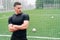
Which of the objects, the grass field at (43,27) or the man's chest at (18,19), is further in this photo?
the grass field at (43,27)

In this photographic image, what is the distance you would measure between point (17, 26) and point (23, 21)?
0.13 meters

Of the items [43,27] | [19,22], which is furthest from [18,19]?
[43,27]

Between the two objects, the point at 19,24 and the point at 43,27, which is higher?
the point at 19,24

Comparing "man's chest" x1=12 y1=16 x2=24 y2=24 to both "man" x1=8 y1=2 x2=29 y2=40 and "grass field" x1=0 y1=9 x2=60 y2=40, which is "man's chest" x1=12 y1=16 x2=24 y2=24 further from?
"grass field" x1=0 y1=9 x2=60 y2=40

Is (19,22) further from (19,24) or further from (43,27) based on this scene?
(43,27)

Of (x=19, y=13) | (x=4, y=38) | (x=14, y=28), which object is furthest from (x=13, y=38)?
(x=4, y=38)

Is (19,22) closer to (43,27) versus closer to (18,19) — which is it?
(18,19)

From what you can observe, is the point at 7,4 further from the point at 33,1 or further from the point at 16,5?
the point at 16,5

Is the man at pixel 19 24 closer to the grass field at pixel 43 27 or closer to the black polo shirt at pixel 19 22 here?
the black polo shirt at pixel 19 22

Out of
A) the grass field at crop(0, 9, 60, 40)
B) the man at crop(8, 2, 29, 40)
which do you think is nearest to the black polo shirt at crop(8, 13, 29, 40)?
the man at crop(8, 2, 29, 40)

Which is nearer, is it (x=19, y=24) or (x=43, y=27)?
(x=19, y=24)

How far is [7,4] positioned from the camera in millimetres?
9688

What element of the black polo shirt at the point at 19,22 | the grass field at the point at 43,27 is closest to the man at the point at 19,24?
the black polo shirt at the point at 19,22

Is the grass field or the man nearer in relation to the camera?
the man
